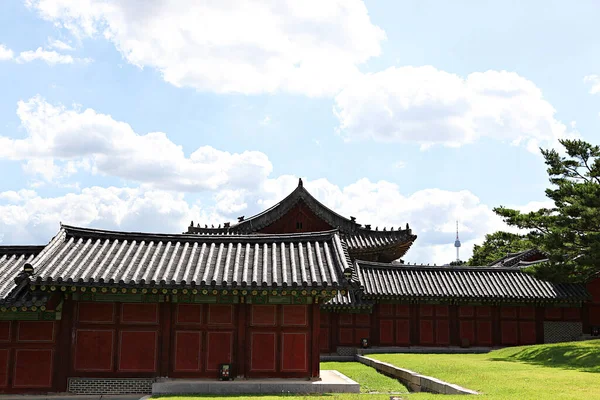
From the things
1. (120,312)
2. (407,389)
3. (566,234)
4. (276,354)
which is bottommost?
(407,389)

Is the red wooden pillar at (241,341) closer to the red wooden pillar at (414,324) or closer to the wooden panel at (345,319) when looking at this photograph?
the wooden panel at (345,319)

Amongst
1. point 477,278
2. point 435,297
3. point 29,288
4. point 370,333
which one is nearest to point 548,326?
point 477,278

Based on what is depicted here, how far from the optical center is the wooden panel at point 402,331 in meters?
38.6

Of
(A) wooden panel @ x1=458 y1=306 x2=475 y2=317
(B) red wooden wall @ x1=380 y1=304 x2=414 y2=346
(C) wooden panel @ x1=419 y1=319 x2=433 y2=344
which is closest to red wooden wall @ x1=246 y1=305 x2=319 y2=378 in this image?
(B) red wooden wall @ x1=380 y1=304 x2=414 y2=346

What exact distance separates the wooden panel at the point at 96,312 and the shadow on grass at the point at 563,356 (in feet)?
62.8

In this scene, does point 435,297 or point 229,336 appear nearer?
point 229,336

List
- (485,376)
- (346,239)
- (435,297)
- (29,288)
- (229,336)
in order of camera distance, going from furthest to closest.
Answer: (346,239) → (435,297) → (485,376) → (229,336) → (29,288)

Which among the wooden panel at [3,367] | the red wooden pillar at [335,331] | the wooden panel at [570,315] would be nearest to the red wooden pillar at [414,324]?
the red wooden pillar at [335,331]

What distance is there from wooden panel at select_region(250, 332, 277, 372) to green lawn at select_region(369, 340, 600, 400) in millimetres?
5100

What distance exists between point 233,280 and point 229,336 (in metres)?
2.48

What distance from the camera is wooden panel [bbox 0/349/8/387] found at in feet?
62.0

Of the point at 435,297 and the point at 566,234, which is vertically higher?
the point at 566,234

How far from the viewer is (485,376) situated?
2198 centimetres

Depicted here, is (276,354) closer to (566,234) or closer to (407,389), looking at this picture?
(407,389)
